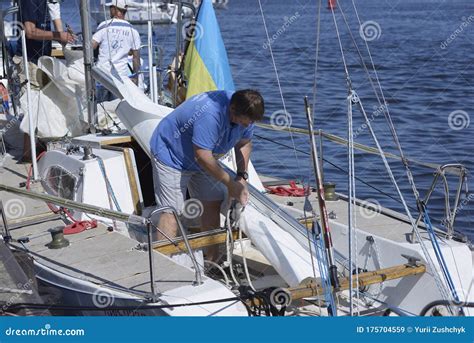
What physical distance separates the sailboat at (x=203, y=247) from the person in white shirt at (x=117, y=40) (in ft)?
4.11

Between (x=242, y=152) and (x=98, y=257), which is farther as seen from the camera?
(x=242, y=152)

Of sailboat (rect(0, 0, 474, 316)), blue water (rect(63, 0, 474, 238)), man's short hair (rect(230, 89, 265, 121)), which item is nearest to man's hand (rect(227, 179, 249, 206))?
sailboat (rect(0, 0, 474, 316))

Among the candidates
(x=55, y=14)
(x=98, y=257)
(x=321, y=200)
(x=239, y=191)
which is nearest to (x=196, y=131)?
(x=239, y=191)

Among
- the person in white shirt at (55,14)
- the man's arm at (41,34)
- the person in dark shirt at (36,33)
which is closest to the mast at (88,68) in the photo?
the person in dark shirt at (36,33)

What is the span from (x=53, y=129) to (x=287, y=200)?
2.59 metres

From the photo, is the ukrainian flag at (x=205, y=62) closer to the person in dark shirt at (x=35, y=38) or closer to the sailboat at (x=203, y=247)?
the sailboat at (x=203, y=247)

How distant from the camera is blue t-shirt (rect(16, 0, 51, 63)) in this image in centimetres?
949

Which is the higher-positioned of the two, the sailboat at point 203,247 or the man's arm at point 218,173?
the man's arm at point 218,173

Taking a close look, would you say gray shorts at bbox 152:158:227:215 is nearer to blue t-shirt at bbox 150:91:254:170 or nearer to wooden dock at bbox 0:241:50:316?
blue t-shirt at bbox 150:91:254:170

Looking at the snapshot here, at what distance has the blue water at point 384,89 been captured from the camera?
12594 millimetres

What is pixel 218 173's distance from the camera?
243 inches

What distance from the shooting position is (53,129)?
28.1ft

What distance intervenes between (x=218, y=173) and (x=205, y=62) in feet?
6.60

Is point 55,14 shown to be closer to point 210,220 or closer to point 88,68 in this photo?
point 88,68
